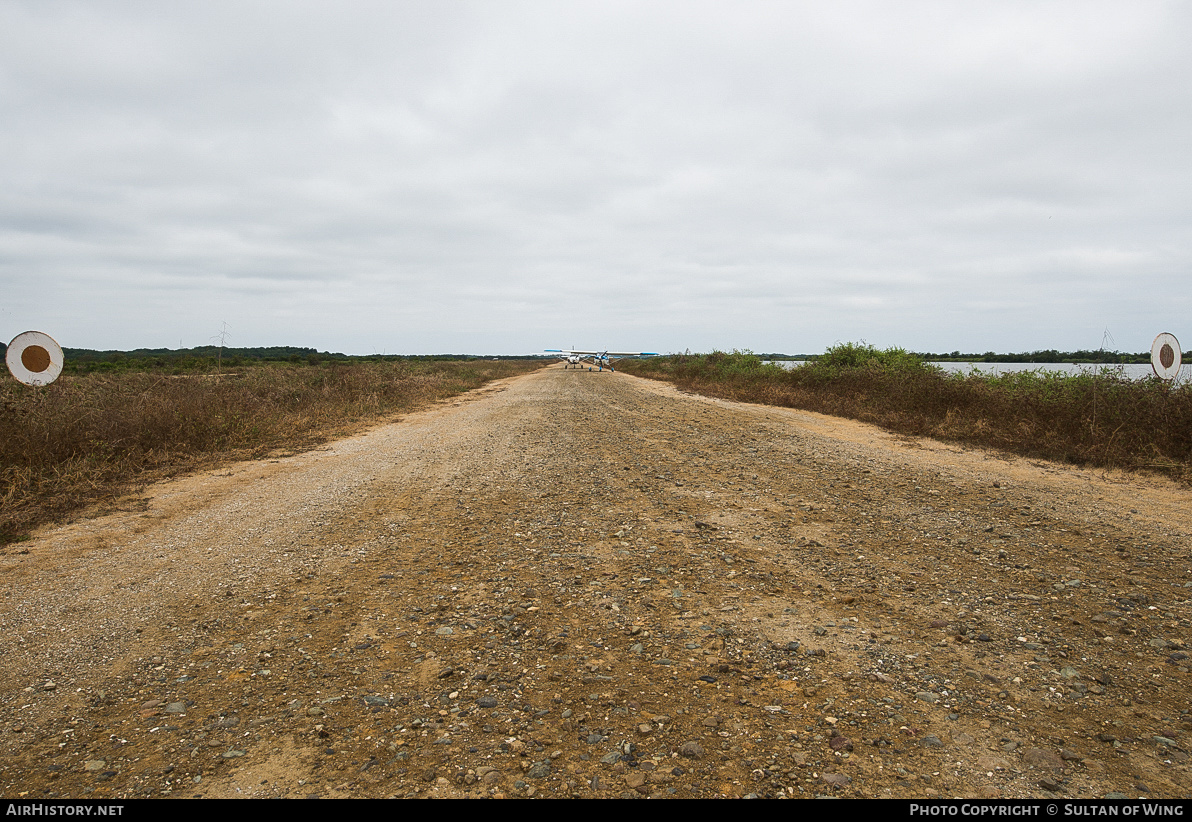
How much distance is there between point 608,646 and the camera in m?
3.38

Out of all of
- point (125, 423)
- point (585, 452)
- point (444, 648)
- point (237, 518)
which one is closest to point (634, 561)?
point (444, 648)

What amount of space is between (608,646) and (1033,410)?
10971 mm

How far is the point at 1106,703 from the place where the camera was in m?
2.76

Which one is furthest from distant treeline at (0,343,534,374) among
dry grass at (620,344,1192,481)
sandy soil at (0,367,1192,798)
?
dry grass at (620,344,1192,481)

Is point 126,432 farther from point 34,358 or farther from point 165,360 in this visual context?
point 165,360

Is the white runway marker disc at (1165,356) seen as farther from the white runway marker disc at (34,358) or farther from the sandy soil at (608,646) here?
the white runway marker disc at (34,358)

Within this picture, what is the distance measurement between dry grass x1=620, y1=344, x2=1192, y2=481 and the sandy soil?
7.25 ft

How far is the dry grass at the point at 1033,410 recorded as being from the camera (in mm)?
8320

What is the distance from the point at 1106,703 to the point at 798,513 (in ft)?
10.7

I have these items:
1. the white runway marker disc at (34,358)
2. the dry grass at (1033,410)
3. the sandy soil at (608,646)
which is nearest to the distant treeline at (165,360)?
the white runway marker disc at (34,358)

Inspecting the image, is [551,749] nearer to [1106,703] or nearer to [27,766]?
[27,766]

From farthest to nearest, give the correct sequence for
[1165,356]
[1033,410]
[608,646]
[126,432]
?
[1033,410] < [1165,356] < [126,432] < [608,646]

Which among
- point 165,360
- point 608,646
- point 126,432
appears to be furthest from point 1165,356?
point 165,360

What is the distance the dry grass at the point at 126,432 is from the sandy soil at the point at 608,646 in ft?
4.76
